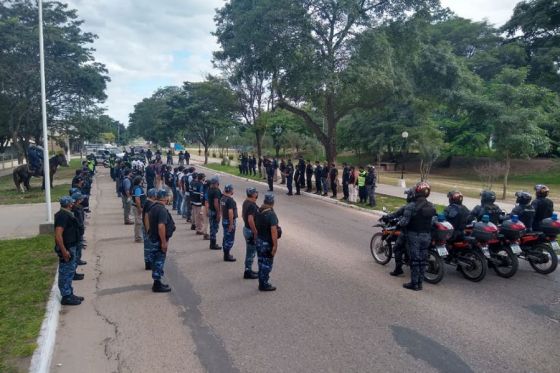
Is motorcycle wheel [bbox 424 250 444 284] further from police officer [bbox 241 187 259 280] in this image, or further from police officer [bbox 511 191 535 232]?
police officer [bbox 241 187 259 280]

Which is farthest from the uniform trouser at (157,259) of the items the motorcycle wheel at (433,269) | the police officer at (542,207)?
the police officer at (542,207)

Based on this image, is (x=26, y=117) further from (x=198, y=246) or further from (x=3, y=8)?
(x=198, y=246)

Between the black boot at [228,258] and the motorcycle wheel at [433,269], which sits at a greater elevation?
the motorcycle wheel at [433,269]

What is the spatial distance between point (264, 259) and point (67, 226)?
2992 mm

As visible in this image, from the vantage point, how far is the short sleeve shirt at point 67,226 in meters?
6.70

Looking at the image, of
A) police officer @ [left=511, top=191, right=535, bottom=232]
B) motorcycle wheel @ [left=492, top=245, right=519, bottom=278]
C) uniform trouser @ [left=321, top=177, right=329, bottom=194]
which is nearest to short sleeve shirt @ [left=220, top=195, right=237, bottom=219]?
motorcycle wheel @ [left=492, top=245, right=519, bottom=278]

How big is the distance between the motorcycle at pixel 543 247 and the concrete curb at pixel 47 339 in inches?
309

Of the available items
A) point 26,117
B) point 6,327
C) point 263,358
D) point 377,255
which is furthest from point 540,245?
point 26,117

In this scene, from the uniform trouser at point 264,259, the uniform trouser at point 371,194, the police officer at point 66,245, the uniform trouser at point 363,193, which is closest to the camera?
the police officer at point 66,245

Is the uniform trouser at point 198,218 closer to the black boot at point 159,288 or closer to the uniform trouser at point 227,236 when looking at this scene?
the uniform trouser at point 227,236

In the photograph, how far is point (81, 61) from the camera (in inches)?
1407

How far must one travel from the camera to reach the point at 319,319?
630 centimetres

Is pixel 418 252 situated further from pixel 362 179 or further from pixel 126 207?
pixel 362 179

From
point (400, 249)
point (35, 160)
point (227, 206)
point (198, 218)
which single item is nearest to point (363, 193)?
point (198, 218)
